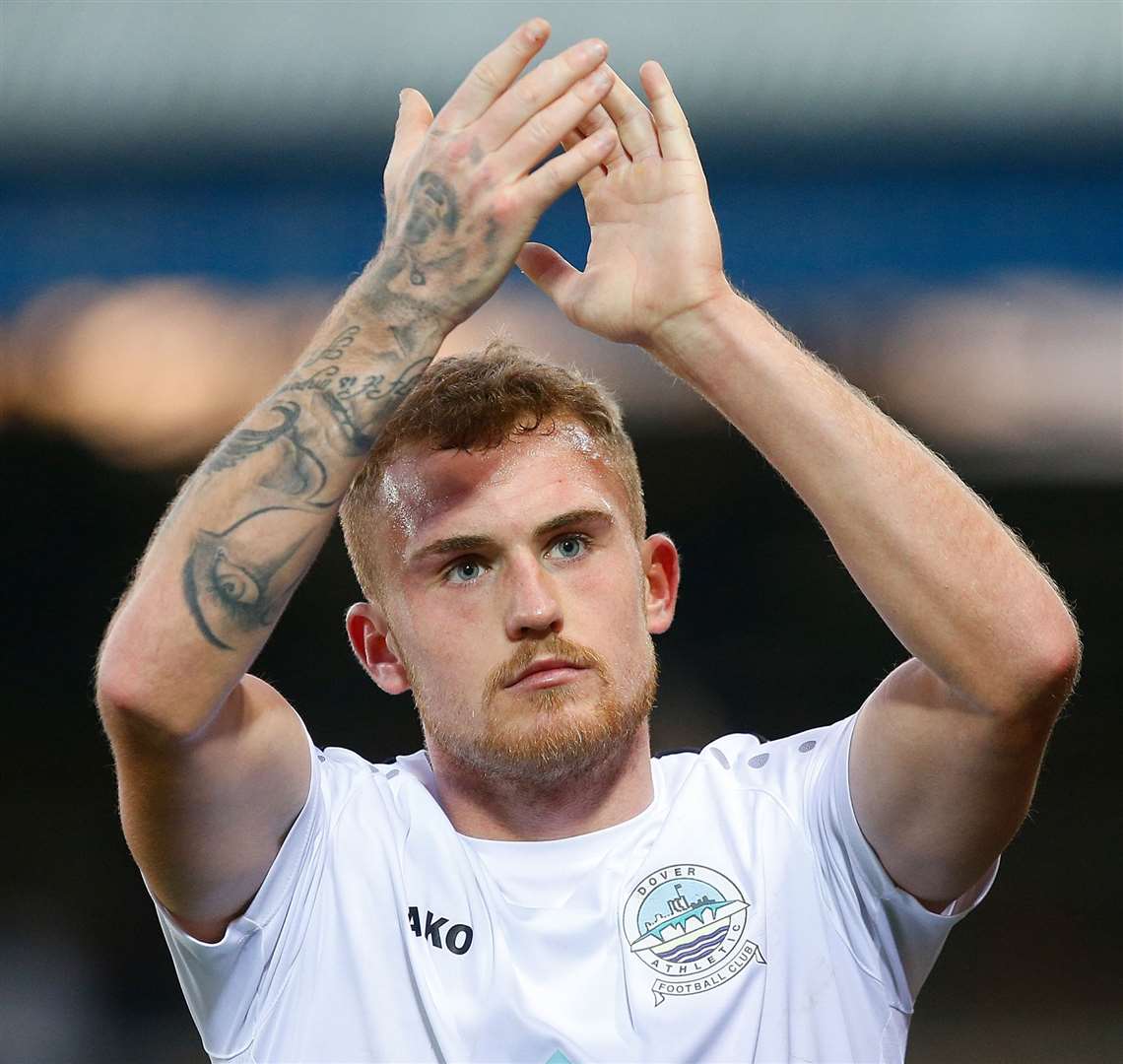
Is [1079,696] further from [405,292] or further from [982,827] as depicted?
[405,292]

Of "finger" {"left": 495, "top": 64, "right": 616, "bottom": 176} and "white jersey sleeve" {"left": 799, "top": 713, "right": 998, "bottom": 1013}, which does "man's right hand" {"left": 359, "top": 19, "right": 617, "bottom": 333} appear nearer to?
"finger" {"left": 495, "top": 64, "right": 616, "bottom": 176}

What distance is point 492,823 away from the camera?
252 cm

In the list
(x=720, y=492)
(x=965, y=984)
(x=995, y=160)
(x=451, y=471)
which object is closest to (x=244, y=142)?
(x=720, y=492)

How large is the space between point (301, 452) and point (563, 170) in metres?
0.59

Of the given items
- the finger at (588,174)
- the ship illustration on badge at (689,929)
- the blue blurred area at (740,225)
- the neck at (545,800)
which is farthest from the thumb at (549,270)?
the blue blurred area at (740,225)

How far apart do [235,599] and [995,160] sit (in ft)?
16.2

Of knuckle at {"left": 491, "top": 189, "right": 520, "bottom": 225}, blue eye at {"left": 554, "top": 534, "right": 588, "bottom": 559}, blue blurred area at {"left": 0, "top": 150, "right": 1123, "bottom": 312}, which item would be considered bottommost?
blue eye at {"left": 554, "top": 534, "right": 588, "bottom": 559}

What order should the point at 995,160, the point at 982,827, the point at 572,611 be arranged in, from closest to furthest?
the point at 982,827 → the point at 572,611 → the point at 995,160

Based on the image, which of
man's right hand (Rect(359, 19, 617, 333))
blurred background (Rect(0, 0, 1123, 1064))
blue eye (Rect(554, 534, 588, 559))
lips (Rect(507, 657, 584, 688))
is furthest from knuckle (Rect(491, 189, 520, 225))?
blurred background (Rect(0, 0, 1123, 1064))

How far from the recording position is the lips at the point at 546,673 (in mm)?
2303

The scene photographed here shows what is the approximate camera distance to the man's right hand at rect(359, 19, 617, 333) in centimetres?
211

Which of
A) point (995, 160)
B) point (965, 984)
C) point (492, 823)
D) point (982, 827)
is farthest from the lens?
point (995, 160)

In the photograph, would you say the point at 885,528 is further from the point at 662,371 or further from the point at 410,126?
the point at 662,371

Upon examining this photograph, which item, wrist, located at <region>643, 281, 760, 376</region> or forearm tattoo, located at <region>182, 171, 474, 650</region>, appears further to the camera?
wrist, located at <region>643, 281, 760, 376</region>
